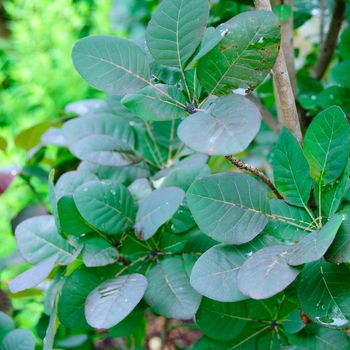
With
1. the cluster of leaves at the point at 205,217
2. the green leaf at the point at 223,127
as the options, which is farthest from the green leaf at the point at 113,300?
the green leaf at the point at 223,127

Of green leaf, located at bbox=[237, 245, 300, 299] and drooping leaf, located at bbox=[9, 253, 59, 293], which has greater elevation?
green leaf, located at bbox=[237, 245, 300, 299]

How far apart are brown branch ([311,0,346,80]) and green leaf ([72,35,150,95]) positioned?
60 centimetres

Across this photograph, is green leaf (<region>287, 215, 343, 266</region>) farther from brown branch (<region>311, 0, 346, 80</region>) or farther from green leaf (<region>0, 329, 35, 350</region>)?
brown branch (<region>311, 0, 346, 80</region>)

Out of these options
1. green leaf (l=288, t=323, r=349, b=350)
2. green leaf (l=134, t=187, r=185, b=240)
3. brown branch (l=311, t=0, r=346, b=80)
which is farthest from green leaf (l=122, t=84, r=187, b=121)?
brown branch (l=311, t=0, r=346, b=80)

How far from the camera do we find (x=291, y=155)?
0.46 metres

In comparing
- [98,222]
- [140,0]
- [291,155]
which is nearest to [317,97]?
[291,155]

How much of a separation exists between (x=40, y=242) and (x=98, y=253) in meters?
0.12

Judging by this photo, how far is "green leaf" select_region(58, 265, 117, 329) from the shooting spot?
55cm

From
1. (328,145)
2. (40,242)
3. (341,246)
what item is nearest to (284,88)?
(328,145)

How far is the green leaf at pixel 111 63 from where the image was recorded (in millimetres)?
423

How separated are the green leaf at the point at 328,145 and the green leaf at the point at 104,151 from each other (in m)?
0.29

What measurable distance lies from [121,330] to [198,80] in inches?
15.6

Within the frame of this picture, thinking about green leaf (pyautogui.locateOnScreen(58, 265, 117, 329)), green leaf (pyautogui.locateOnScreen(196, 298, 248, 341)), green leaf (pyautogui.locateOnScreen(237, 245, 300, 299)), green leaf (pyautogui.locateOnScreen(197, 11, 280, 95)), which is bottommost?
green leaf (pyautogui.locateOnScreen(196, 298, 248, 341))

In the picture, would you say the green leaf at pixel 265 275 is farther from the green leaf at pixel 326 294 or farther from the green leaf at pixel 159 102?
the green leaf at pixel 159 102
